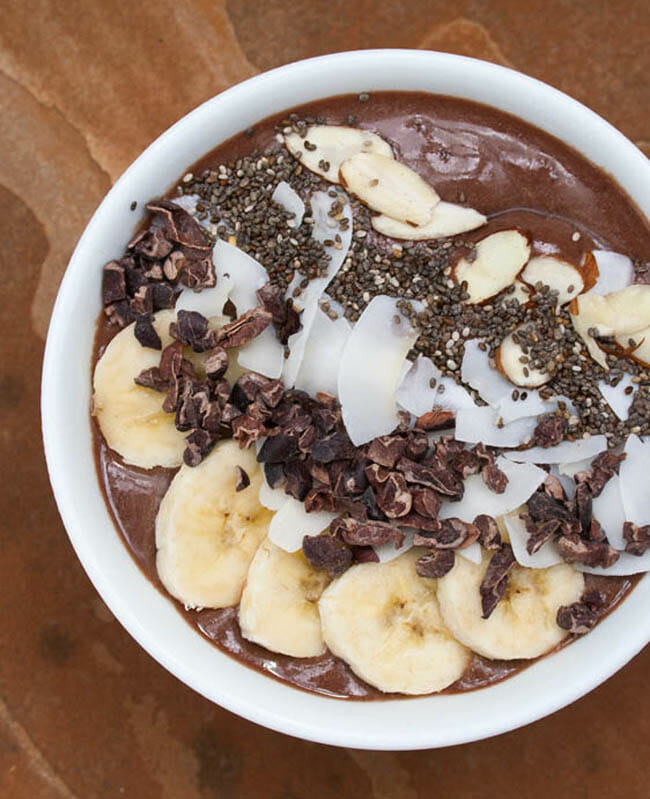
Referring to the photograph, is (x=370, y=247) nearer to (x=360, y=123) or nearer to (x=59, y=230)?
(x=360, y=123)

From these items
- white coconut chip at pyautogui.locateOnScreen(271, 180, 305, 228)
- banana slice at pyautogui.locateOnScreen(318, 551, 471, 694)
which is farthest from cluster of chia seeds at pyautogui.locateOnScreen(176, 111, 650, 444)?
banana slice at pyautogui.locateOnScreen(318, 551, 471, 694)

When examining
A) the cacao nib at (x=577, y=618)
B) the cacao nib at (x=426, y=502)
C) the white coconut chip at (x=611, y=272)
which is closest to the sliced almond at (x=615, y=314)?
the white coconut chip at (x=611, y=272)

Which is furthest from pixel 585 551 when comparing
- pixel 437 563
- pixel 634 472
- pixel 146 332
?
pixel 146 332

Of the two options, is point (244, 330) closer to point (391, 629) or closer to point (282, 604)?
point (282, 604)

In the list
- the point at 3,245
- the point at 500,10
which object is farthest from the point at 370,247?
the point at 3,245

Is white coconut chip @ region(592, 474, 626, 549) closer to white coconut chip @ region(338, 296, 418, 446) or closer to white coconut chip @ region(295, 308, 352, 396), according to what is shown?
white coconut chip @ region(338, 296, 418, 446)

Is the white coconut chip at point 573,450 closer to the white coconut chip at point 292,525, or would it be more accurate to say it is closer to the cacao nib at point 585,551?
the cacao nib at point 585,551
